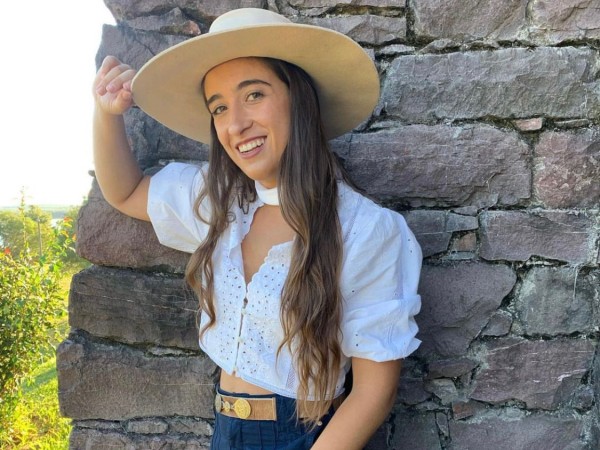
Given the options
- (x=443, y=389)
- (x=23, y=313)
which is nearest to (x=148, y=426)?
(x=443, y=389)

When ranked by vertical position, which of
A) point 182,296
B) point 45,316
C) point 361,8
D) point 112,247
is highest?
point 361,8

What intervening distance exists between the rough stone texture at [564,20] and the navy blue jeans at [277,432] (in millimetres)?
1440

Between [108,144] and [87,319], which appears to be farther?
[87,319]

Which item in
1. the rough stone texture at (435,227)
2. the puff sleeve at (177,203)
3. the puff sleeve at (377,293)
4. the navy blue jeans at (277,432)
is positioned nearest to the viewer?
the puff sleeve at (377,293)

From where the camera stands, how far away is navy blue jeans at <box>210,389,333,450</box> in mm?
1501

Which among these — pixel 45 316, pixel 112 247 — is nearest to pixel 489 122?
pixel 112 247

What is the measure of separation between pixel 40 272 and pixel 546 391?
11.5 feet

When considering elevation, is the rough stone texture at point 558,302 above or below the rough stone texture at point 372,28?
below

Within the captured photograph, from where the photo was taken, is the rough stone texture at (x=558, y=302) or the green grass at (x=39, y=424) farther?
the green grass at (x=39, y=424)

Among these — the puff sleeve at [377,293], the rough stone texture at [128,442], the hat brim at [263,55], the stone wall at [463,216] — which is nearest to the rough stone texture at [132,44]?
the stone wall at [463,216]

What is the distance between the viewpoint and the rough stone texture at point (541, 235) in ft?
5.71

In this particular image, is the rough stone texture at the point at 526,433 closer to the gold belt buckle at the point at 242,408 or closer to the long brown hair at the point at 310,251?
the long brown hair at the point at 310,251

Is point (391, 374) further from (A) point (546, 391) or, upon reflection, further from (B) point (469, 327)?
(A) point (546, 391)

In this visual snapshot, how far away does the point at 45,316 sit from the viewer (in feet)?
12.4
